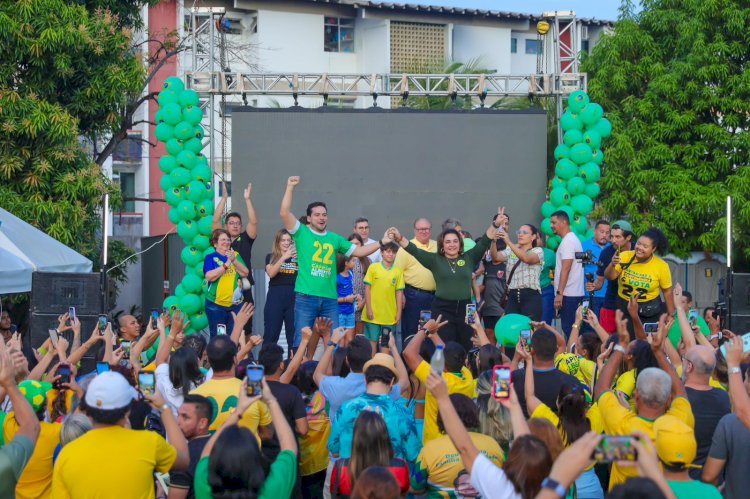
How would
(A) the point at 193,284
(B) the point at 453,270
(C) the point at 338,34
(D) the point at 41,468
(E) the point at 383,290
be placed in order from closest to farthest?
(D) the point at 41,468, (B) the point at 453,270, (E) the point at 383,290, (A) the point at 193,284, (C) the point at 338,34

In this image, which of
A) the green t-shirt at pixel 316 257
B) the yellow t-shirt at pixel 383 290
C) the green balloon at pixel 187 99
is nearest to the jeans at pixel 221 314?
the green t-shirt at pixel 316 257

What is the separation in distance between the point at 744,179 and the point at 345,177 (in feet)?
21.6

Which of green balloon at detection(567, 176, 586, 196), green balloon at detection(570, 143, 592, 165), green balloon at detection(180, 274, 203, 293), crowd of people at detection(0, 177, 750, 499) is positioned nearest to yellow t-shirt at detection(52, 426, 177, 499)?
crowd of people at detection(0, 177, 750, 499)

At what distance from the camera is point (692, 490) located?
4059 millimetres

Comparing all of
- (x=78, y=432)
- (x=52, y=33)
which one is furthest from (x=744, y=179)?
(x=78, y=432)

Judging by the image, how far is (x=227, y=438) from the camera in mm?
4008

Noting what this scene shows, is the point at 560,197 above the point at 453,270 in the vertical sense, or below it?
above

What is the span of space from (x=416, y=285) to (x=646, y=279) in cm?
246

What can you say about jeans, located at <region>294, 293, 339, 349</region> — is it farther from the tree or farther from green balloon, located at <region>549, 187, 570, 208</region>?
the tree

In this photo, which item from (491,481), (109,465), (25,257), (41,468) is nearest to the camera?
(491,481)

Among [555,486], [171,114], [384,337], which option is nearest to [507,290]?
[384,337]

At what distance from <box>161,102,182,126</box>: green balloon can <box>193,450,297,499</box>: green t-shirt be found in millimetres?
9590

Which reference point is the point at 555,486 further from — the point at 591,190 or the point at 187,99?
the point at 591,190

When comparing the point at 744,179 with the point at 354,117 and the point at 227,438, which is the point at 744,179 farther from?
the point at 227,438
